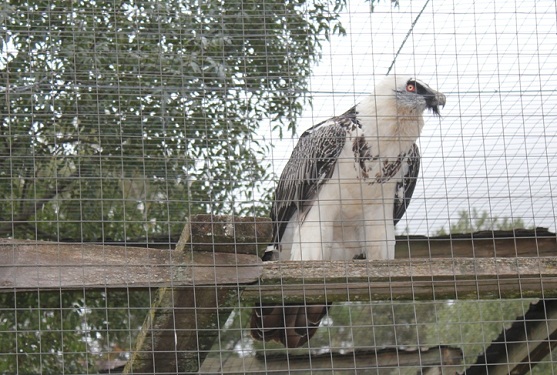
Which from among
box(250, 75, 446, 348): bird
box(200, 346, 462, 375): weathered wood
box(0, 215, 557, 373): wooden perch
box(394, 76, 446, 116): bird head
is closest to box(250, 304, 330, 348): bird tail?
box(250, 75, 446, 348): bird

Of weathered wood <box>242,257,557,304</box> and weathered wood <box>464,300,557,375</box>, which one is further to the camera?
weathered wood <box>464,300,557,375</box>

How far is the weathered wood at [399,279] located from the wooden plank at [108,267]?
0.47 ft

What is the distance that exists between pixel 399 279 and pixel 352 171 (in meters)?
Answer: 1.19

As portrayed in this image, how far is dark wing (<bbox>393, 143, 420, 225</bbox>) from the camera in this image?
4.75 meters

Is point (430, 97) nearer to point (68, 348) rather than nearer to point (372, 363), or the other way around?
point (372, 363)

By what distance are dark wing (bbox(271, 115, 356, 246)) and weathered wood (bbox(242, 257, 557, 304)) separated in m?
0.92

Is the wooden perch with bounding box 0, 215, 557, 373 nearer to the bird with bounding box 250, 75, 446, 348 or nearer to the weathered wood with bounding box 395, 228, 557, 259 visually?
the weathered wood with bounding box 395, 228, 557, 259

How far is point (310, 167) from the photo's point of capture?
4.61m

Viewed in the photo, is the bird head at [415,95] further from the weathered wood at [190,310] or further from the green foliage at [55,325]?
the green foliage at [55,325]

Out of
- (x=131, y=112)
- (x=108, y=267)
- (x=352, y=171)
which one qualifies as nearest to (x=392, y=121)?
(x=352, y=171)

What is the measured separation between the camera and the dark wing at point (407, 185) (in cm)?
475

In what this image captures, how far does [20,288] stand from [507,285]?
2047mm

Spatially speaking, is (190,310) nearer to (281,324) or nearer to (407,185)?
(281,324)

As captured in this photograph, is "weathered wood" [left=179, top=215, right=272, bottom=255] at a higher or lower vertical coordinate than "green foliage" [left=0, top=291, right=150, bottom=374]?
higher
